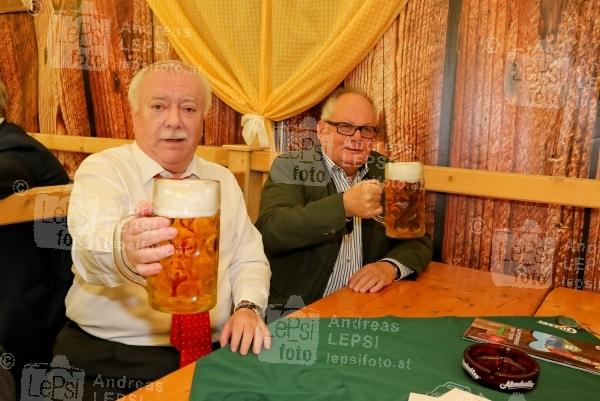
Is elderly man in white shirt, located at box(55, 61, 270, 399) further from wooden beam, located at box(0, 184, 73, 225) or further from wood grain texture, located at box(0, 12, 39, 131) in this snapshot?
wood grain texture, located at box(0, 12, 39, 131)

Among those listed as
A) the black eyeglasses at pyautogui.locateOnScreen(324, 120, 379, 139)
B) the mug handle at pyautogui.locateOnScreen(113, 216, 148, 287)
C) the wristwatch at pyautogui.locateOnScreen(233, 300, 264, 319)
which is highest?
the black eyeglasses at pyautogui.locateOnScreen(324, 120, 379, 139)

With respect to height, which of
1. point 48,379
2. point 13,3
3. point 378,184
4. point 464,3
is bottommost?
point 48,379

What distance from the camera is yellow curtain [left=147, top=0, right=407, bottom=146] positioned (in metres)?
2.48

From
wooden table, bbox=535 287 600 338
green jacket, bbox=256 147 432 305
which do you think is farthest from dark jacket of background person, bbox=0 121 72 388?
wooden table, bbox=535 287 600 338

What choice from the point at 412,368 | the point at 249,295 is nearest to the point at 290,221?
the point at 249,295

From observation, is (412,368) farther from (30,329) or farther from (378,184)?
(30,329)

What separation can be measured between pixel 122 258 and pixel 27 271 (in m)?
0.94

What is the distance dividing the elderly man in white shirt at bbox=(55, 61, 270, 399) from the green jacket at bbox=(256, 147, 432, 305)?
16 cm

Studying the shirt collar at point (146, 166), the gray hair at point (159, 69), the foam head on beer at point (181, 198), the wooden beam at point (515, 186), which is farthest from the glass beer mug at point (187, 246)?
the wooden beam at point (515, 186)

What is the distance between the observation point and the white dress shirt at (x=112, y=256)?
1.31m

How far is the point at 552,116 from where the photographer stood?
2.21 m

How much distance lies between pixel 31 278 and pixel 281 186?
3.17 ft

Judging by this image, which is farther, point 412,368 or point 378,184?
point 378,184

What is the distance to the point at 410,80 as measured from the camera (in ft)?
8.11
